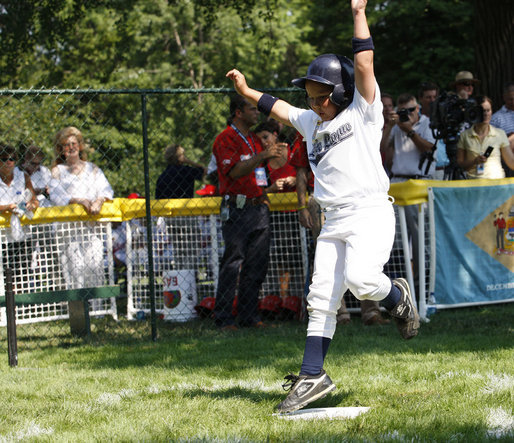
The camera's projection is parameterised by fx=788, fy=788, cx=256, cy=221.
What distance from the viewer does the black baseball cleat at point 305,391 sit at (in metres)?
4.42

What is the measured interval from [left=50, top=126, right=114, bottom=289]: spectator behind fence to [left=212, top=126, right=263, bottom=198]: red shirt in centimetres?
170

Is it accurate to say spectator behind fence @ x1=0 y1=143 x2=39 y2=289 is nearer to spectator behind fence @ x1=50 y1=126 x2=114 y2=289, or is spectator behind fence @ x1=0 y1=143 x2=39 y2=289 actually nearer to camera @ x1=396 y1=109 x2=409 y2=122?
spectator behind fence @ x1=50 y1=126 x2=114 y2=289

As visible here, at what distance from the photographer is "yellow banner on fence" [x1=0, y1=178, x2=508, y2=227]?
27.3 ft

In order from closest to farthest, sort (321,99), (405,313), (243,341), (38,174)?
(321,99) → (405,313) → (243,341) → (38,174)

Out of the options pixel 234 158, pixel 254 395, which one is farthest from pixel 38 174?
pixel 254 395

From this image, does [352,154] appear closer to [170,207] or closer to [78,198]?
[170,207]

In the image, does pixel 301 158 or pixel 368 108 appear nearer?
pixel 368 108

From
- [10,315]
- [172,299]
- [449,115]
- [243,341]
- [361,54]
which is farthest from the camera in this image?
[172,299]

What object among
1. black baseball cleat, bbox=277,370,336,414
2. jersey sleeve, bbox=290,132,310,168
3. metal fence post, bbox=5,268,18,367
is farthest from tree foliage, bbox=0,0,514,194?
black baseball cleat, bbox=277,370,336,414

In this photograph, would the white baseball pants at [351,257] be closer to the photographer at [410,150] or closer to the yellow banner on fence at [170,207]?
the yellow banner on fence at [170,207]

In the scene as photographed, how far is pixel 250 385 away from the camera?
17.7 feet

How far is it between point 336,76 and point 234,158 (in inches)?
142

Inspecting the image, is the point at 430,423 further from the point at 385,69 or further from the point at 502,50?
the point at 385,69

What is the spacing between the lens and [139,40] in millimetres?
29609
